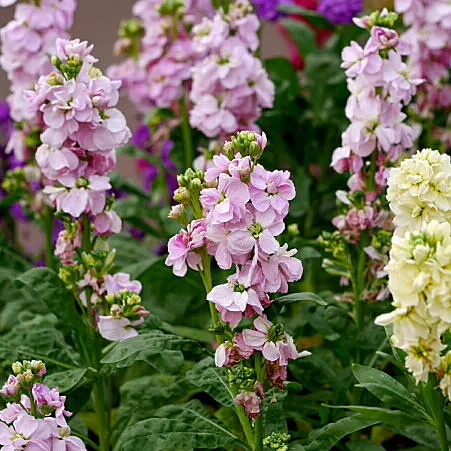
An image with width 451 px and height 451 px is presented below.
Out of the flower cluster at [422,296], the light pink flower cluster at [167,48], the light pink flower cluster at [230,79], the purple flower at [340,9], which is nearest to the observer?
the flower cluster at [422,296]

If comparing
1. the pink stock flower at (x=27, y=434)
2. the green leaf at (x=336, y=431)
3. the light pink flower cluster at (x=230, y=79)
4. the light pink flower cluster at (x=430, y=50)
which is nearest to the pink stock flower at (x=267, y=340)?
the green leaf at (x=336, y=431)

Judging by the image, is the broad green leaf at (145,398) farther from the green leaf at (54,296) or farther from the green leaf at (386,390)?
the green leaf at (386,390)

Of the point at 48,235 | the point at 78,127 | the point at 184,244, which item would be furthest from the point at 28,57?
the point at 184,244

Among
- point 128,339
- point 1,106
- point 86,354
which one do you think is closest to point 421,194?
point 128,339

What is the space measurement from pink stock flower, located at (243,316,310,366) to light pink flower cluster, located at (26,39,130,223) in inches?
11.1

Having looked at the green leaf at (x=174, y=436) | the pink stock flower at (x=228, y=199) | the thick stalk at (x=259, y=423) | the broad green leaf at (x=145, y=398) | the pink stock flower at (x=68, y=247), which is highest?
the pink stock flower at (x=228, y=199)

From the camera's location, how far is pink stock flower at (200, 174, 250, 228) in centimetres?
91

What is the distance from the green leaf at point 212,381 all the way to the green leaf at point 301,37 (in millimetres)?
999

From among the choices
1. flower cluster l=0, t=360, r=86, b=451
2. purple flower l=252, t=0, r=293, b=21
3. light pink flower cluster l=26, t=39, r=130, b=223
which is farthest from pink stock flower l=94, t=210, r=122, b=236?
purple flower l=252, t=0, r=293, b=21

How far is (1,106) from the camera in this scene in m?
2.00

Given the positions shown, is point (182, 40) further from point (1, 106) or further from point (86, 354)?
point (86, 354)

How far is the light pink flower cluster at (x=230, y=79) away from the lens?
1468mm

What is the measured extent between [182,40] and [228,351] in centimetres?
88

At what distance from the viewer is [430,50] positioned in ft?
5.36
